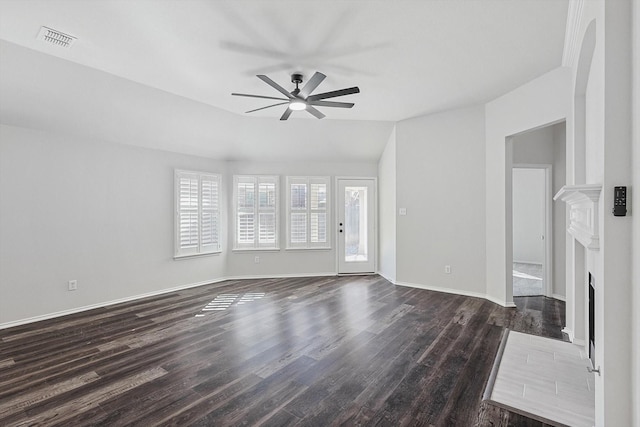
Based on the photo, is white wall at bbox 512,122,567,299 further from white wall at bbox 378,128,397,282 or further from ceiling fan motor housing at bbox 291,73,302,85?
ceiling fan motor housing at bbox 291,73,302,85

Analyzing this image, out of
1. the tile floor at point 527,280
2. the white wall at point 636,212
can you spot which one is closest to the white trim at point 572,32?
the white wall at point 636,212

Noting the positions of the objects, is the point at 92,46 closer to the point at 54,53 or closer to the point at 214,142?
the point at 54,53

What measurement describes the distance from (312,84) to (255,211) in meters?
3.73

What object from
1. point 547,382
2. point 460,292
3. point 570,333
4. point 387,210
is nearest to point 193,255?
point 387,210

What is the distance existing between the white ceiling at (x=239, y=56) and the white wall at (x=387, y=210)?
42.8 inches

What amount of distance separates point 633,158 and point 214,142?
544cm

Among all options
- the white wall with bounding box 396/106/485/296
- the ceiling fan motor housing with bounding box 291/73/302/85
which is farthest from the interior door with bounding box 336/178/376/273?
the ceiling fan motor housing with bounding box 291/73/302/85

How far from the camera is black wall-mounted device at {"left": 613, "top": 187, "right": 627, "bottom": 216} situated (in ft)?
4.56

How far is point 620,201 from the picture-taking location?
1.40 meters

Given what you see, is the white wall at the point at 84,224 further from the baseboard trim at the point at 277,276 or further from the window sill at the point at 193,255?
the baseboard trim at the point at 277,276

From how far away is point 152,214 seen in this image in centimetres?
502

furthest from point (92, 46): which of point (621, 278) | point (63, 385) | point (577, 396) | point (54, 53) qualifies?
point (577, 396)

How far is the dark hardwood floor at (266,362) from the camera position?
81.1 inches

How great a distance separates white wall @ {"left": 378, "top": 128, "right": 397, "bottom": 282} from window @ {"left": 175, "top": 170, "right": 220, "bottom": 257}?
337cm
